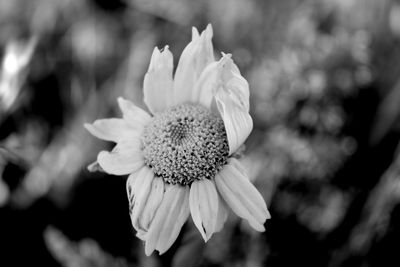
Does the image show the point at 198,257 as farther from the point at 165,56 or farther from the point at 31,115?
the point at 31,115

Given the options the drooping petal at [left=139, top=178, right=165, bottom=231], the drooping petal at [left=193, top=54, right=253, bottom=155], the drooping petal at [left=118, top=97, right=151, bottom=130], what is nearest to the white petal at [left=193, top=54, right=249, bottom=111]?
the drooping petal at [left=193, top=54, right=253, bottom=155]

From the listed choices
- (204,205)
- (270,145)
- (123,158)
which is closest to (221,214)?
(204,205)

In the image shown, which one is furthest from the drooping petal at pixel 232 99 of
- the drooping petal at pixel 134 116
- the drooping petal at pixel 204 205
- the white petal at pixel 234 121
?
the drooping petal at pixel 134 116

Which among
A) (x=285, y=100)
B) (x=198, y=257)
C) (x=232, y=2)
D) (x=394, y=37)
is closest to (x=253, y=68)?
(x=285, y=100)

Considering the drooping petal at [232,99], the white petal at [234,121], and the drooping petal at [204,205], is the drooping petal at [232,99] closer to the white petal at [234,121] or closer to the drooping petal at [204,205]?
the white petal at [234,121]

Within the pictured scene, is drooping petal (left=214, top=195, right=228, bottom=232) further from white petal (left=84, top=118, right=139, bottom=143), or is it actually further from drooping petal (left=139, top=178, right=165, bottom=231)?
white petal (left=84, top=118, right=139, bottom=143)

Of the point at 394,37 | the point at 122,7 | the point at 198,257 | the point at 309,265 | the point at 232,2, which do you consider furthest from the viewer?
the point at 122,7
